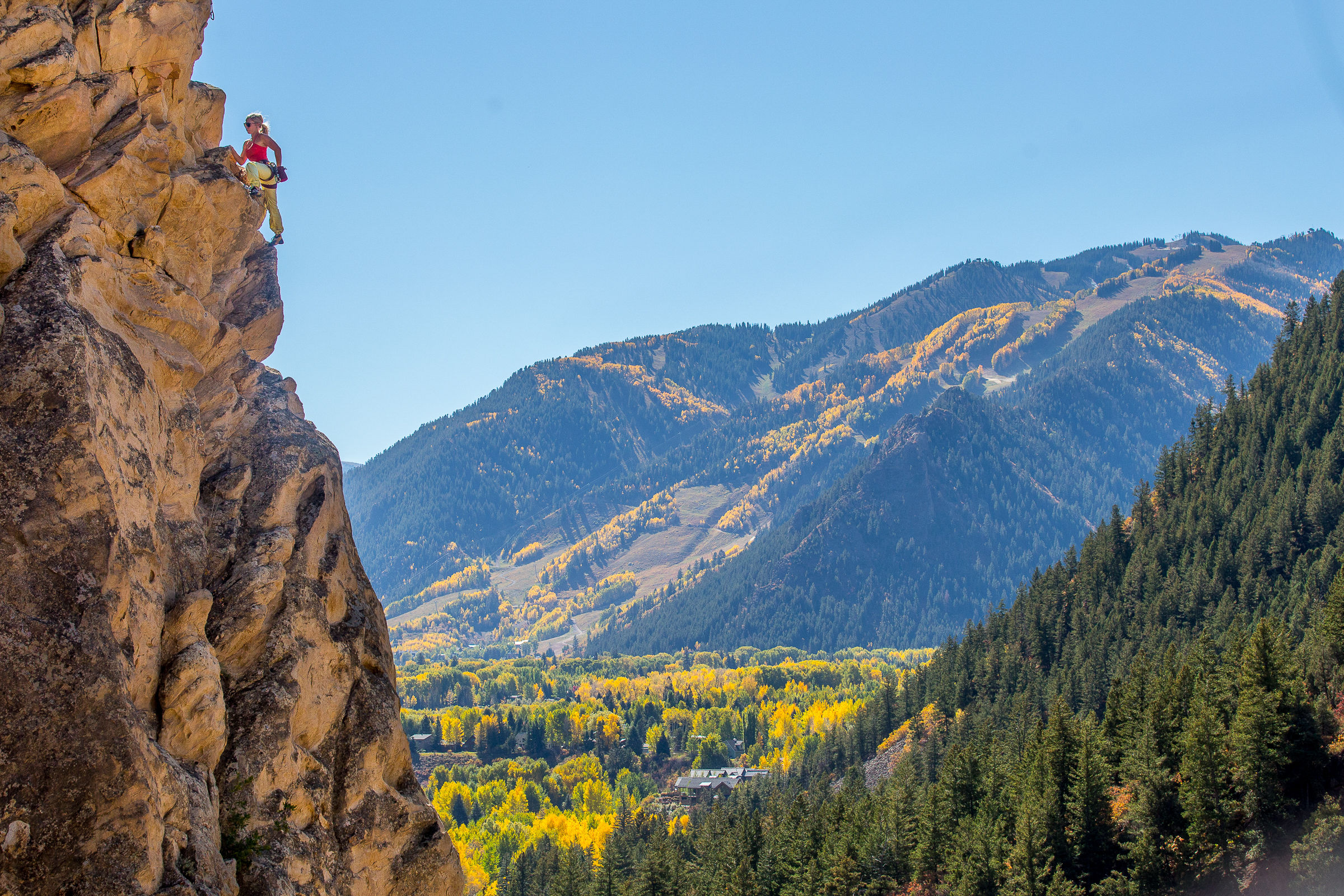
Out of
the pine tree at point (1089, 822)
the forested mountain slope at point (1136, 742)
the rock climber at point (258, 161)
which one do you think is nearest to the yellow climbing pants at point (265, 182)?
the rock climber at point (258, 161)

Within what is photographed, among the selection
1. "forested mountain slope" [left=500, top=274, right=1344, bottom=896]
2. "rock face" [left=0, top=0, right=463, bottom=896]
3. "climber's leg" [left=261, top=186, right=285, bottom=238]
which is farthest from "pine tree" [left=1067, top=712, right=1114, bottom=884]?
"climber's leg" [left=261, top=186, right=285, bottom=238]

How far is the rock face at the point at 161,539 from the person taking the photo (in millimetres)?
18141

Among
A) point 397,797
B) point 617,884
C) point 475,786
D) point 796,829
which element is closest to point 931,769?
point 796,829

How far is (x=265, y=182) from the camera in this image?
33.8m

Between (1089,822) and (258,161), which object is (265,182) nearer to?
(258,161)

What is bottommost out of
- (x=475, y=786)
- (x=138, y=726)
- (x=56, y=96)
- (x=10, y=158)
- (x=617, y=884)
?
(x=475, y=786)

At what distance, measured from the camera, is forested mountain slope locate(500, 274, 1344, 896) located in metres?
74.8

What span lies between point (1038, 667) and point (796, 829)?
7762 centimetres

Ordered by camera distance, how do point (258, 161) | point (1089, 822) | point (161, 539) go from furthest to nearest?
point (1089, 822)
point (258, 161)
point (161, 539)

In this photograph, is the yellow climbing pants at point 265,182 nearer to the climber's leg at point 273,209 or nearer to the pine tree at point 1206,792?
the climber's leg at point 273,209

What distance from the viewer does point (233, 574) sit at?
26234mm

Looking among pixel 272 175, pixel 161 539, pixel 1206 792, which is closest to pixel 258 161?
pixel 272 175

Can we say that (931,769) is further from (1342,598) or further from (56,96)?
(56,96)

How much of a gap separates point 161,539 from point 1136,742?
8248cm
